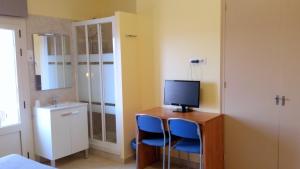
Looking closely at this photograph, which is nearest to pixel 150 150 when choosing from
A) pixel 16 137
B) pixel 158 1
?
pixel 16 137

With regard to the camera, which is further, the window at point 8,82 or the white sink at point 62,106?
the white sink at point 62,106

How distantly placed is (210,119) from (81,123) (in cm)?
199

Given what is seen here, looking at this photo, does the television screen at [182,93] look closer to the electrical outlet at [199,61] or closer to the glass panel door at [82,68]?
the electrical outlet at [199,61]

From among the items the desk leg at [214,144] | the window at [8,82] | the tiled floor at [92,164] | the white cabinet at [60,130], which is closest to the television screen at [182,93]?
the desk leg at [214,144]

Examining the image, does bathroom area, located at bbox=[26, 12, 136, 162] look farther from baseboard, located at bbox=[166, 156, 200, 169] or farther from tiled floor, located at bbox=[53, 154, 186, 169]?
baseboard, located at bbox=[166, 156, 200, 169]

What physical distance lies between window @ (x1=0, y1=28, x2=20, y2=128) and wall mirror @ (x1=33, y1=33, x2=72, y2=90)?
1.05 ft

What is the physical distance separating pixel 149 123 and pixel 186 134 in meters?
0.52

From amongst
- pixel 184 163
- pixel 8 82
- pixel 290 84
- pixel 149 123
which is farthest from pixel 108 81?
pixel 290 84

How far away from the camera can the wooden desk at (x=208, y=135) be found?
3.00m

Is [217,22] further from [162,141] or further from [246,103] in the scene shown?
[162,141]

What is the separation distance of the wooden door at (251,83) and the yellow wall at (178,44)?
17 cm

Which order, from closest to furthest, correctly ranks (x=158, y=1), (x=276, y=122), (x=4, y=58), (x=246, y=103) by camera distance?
(x=276, y=122) → (x=246, y=103) → (x=4, y=58) → (x=158, y=1)

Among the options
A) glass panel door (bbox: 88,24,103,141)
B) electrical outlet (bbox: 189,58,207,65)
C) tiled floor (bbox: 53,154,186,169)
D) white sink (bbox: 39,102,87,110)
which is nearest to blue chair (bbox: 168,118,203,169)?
tiled floor (bbox: 53,154,186,169)

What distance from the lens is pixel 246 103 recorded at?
3.19m
